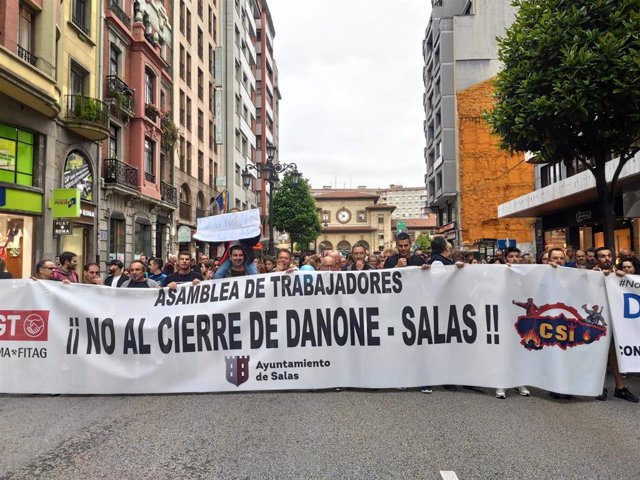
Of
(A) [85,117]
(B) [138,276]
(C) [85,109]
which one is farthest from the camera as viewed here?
(C) [85,109]

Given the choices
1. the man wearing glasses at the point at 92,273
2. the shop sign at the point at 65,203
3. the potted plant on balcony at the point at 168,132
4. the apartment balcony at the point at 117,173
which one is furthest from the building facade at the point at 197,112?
the man wearing glasses at the point at 92,273

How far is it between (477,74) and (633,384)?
4314 cm

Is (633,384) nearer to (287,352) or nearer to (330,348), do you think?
(330,348)

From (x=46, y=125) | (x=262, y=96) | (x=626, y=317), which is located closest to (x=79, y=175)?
(x=46, y=125)

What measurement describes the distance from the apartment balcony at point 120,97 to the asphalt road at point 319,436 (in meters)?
17.8

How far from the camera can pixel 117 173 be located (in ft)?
69.2

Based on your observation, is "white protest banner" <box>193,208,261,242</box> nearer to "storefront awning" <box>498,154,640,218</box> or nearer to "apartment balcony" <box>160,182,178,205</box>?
"storefront awning" <box>498,154,640,218</box>

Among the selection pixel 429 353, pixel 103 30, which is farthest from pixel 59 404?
pixel 103 30

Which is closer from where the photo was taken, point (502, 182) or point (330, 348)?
point (330, 348)

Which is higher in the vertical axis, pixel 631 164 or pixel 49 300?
pixel 631 164

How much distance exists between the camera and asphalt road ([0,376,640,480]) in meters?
3.77

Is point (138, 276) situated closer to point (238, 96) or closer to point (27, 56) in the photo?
point (27, 56)

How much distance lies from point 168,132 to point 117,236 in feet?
25.2

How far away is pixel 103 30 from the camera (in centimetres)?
2097
